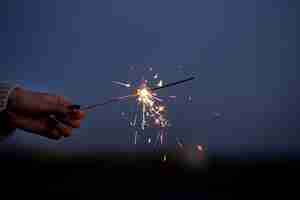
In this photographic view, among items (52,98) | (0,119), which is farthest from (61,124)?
(0,119)

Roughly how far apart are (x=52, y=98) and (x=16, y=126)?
1.28 ft

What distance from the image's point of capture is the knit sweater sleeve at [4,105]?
85.2 inches

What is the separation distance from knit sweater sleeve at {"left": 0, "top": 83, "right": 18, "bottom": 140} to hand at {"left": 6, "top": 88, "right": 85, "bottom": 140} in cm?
5

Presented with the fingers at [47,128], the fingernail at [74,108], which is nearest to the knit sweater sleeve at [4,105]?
the fingers at [47,128]

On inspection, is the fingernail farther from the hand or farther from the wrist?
the wrist

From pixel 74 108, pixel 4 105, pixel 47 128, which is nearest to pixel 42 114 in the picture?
pixel 47 128

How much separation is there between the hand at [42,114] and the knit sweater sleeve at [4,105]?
0.16ft

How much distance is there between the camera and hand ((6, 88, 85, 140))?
96.2 inches

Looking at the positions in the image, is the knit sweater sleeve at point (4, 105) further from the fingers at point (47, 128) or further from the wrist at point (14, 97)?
the fingers at point (47, 128)

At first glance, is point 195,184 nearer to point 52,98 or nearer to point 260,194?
point 260,194

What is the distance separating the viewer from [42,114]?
269 centimetres

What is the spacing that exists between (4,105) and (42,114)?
21.2 inches

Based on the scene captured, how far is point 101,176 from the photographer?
98.5ft

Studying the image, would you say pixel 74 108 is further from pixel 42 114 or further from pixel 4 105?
pixel 4 105
